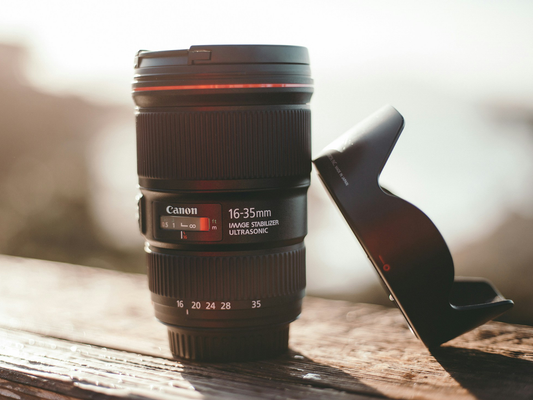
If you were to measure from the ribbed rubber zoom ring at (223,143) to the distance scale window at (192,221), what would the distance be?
5cm

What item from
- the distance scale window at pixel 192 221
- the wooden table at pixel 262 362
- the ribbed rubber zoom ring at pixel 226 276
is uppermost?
the distance scale window at pixel 192 221

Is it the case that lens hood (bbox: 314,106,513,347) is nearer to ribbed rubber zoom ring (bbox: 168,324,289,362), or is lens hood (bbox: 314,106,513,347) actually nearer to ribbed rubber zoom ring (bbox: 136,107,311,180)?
ribbed rubber zoom ring (bbox: 136,107,311,180)

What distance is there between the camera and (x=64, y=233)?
8.80 ft

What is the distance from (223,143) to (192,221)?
13 cm

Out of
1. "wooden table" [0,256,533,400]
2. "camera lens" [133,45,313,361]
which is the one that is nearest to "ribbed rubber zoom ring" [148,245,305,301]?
"camera lens" [133,45,313,361]

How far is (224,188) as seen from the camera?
39.0 inches

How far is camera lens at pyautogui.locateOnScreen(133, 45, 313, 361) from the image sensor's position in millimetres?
985

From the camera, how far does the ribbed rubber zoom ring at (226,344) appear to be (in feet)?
3.43

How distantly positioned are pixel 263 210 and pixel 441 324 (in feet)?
1.05

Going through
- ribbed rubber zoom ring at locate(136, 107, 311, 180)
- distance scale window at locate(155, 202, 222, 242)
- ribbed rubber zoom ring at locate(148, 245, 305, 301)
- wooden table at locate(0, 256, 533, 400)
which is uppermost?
ribbed rubber zoom ring at locate(136, 107, 311, 180)

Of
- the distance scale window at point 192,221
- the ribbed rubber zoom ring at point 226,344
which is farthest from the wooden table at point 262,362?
the distance scale window at point 192,221

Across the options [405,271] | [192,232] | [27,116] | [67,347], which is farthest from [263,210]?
[27,116]

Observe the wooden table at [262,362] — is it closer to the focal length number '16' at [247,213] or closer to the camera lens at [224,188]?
the camera lens at [224,188]

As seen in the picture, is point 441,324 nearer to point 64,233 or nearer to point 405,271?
point 405,271
